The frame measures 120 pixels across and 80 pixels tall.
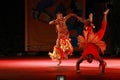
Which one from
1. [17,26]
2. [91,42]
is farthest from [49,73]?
[17,26]

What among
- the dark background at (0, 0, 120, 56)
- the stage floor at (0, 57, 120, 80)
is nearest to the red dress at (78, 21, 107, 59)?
the stage floor at (0, 57, 120, 80)

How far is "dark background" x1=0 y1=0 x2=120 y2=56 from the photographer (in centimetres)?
1916

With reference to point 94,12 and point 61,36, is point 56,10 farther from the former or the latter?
point 61,36

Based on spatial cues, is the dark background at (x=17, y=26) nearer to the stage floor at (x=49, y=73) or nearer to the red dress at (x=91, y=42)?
the stage floor at (x=49, y=73)

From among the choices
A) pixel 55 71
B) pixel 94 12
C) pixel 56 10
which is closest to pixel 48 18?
pixel 56 10

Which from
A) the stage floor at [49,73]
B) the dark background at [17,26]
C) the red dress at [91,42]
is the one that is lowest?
the stage floor at [49,73]

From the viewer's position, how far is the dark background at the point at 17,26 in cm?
1916

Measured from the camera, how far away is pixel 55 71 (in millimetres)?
12586

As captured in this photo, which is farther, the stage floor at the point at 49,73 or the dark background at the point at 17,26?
the dark background at the point at 17,26

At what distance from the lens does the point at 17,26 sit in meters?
19.4

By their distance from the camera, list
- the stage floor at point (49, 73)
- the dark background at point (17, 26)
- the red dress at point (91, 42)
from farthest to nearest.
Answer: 1. the dark background at point (17, 26)
2. the red dress at point (91, 42)
3. the stage floor at point (49, 73)

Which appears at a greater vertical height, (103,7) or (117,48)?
(103,7)

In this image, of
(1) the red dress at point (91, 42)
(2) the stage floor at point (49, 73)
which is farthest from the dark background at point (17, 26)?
(1) the red dress at point (91, 42)

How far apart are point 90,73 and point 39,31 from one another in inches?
293
